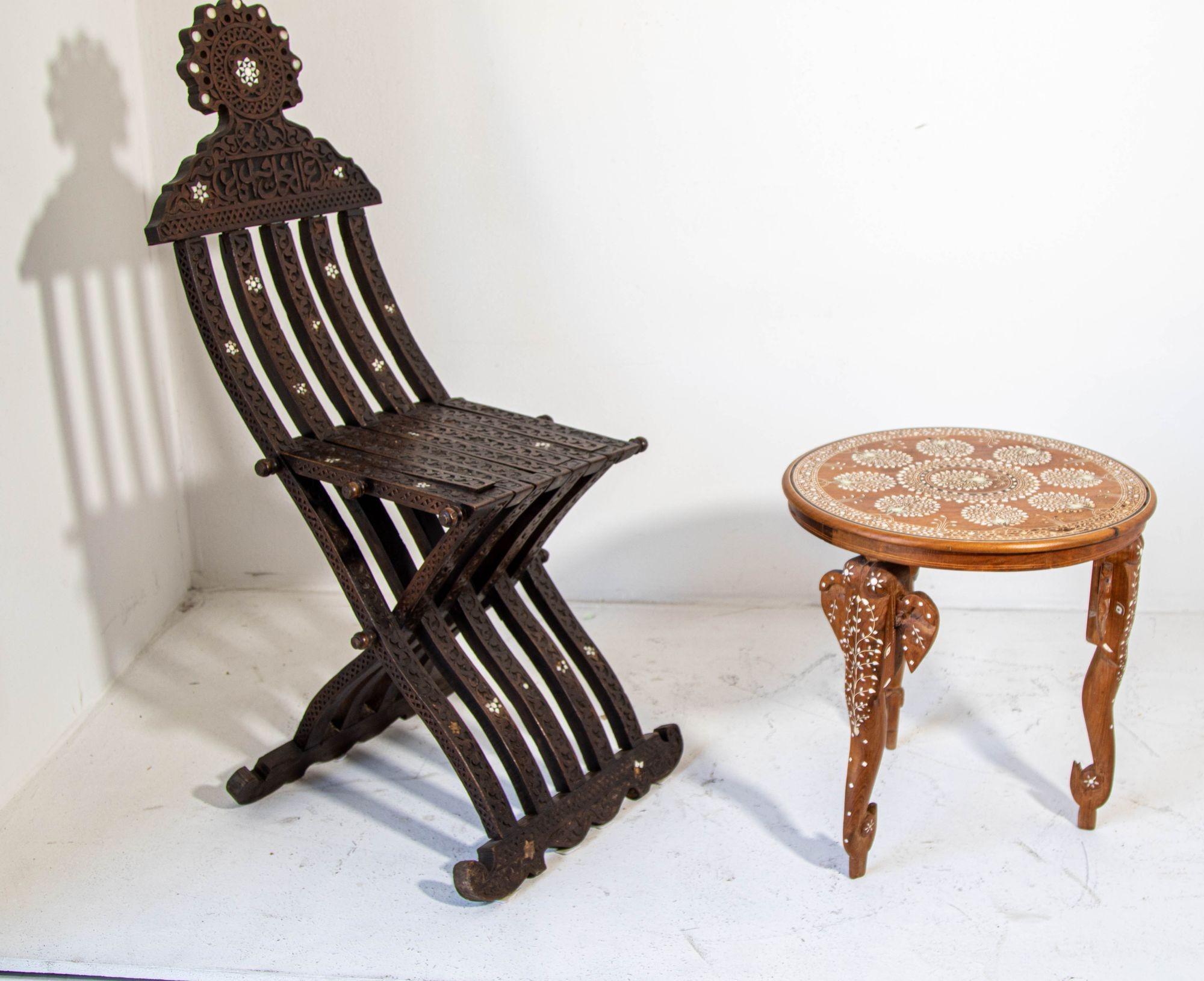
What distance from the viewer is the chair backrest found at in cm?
256

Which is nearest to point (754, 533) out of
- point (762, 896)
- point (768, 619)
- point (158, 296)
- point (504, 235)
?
point (768, 619)

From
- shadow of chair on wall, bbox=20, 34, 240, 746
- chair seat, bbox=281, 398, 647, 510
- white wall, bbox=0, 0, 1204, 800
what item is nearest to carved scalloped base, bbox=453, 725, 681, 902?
chair seat, bbox=281, 398, 647, 510

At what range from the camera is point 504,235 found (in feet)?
11.4

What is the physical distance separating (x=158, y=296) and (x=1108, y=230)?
2530mm

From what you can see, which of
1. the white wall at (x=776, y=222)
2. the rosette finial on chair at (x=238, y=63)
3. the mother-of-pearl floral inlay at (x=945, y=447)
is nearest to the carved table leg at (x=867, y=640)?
the mother-of-pearl floral inlay at (x=945, y=447)

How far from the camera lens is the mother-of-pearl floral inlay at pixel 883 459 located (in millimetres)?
2672

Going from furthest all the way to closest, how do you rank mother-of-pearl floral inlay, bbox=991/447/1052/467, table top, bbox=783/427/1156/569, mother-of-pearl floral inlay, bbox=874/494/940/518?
mother-of-pearl floral inlay, bbox=991/447/1052/467, mother-of-pearl floral inlay, bbox=874/494/940/518, table top, bbox=783/427/1156/569

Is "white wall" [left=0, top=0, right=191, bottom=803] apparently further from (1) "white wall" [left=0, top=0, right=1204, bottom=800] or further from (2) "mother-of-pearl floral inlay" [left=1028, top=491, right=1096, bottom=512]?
(2) "mother-of-pearl floral inlay" [left=1028, top=491, right=1096, bottom=512]

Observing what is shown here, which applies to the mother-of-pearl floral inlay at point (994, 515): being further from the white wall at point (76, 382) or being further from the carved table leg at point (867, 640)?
the white wall at point (76, 382)

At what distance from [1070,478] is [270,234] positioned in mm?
1706

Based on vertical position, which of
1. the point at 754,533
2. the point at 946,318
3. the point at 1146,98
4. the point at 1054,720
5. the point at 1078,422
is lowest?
the point at 1054,720

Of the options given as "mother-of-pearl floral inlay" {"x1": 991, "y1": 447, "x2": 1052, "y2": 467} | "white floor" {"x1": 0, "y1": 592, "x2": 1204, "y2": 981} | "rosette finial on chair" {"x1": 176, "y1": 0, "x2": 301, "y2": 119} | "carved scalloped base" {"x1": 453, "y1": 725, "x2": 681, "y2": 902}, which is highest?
"rosette finial on chair" {"x1": 176, "y1": 0, "x2": 301, "y2": 119}

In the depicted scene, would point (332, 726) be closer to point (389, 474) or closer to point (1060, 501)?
point (389, 474)

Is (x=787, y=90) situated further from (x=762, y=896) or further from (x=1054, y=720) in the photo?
(x=762, y=896)
